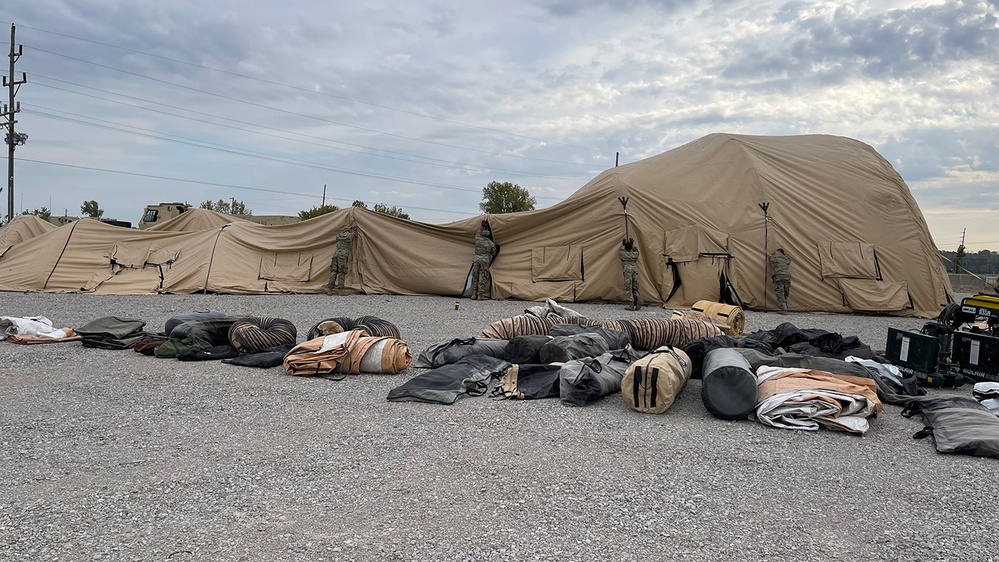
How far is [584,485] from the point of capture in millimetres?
3869

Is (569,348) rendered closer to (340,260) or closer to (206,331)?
(206,331)

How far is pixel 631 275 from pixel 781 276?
2.84 meters

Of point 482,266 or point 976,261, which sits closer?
point 482,266

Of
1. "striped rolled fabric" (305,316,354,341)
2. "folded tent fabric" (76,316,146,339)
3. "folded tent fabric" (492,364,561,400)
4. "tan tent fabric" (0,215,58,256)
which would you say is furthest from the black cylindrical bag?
"tan tent fabric" (0,215,58,256)

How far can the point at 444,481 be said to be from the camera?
3910mm

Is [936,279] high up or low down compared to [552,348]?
up

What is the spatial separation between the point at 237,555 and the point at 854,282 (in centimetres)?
1351

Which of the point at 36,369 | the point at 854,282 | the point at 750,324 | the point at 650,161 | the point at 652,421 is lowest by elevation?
the point at 36,369

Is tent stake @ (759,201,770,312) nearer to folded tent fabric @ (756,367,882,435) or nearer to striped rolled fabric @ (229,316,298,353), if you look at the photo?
folded tent fabric @ (756,367,882,435)

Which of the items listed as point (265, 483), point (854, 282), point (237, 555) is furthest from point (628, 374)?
point (854, 282)

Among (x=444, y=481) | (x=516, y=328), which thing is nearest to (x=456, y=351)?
(x=516, y=328)

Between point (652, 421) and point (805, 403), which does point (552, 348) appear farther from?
point (805, 403)

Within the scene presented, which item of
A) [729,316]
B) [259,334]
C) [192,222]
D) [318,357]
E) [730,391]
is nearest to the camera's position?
[730,391]

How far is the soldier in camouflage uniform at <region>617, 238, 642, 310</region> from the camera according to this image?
13602 millimetres
